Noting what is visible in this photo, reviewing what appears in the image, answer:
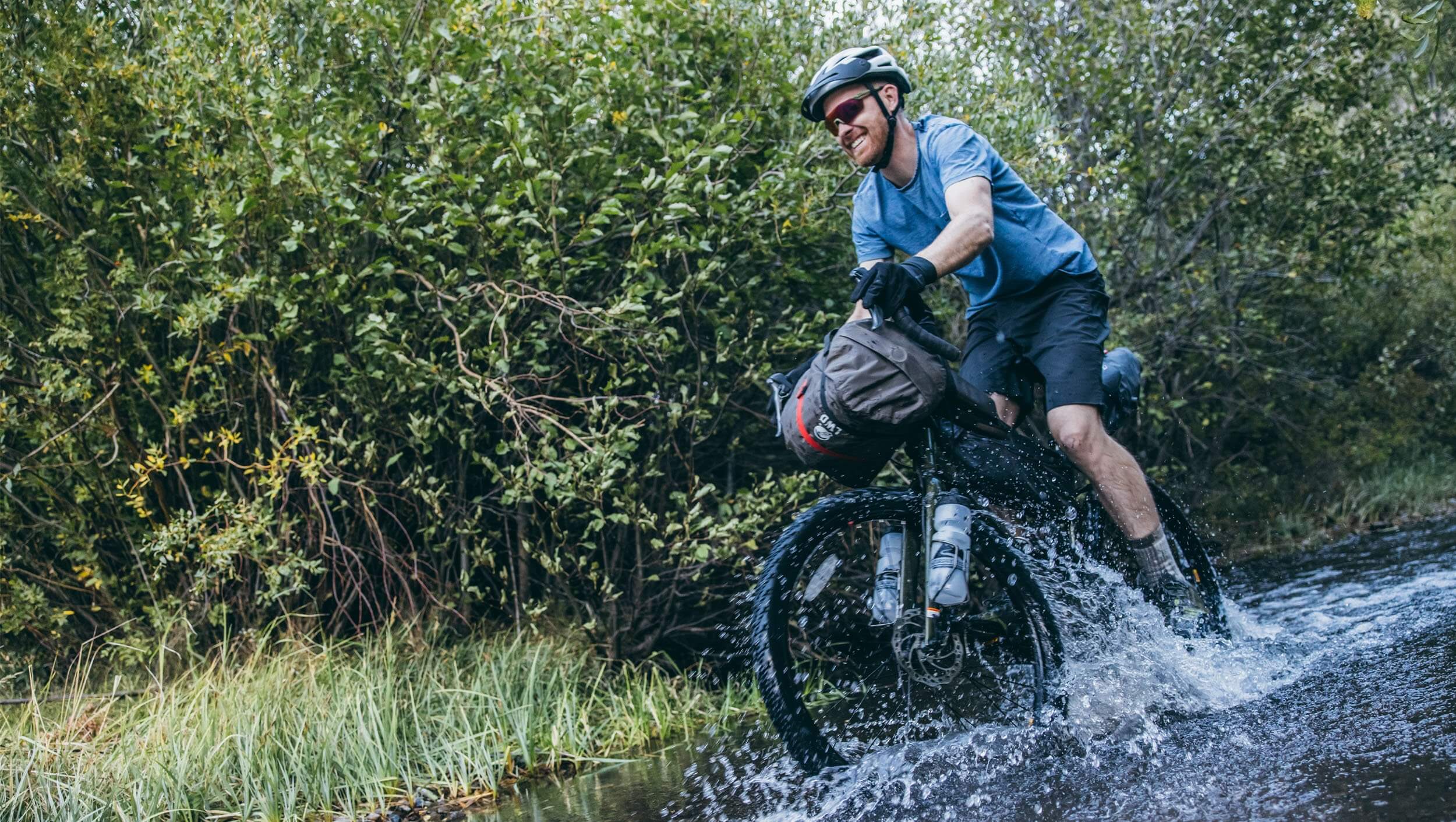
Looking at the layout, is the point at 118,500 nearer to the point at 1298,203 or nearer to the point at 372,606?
the point at 372,606

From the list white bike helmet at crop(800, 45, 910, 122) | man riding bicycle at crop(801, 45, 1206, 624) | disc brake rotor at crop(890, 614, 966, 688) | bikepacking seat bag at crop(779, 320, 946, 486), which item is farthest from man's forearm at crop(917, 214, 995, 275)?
disc brake rotor at crop(890, 614, 966, 688)

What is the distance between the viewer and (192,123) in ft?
13.9

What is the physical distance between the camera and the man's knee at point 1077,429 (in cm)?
352

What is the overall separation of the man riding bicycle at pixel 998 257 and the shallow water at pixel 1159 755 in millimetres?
347

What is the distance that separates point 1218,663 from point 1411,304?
837 cm

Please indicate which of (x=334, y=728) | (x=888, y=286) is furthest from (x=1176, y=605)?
(x=334, y=728)

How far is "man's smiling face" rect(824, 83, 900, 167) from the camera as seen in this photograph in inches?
137

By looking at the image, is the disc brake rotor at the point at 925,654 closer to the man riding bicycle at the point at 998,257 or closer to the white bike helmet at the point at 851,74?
the man riding bicycle at the point at 998,257

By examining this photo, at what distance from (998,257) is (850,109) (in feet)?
2.35

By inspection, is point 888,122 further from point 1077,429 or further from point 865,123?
point 1077,429

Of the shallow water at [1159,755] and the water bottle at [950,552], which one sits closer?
the shallow water at [1159,755]

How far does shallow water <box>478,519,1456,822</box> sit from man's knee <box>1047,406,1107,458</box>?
486 millimetres

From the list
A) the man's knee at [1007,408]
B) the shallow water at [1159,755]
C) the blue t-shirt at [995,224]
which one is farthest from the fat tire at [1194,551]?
the blue t-shirt at [995,224]

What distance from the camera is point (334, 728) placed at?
12.6 feet
